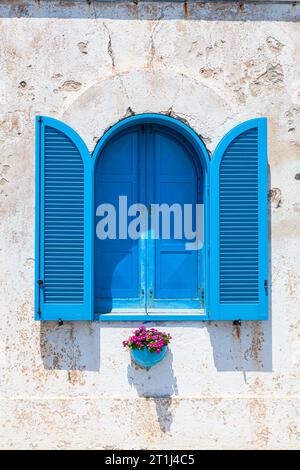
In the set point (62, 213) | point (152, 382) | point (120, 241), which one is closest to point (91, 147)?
point (62, 213)

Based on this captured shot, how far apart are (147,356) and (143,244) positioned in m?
0.91

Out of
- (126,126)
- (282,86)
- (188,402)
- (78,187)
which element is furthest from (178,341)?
(282,86)

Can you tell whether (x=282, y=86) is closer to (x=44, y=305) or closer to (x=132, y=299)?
(x=132, y=299)

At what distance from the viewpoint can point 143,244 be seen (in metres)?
5.25

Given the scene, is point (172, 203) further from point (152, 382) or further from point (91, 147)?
point (152, 382)

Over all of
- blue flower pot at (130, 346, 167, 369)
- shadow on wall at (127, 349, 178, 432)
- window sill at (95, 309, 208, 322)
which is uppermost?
window sill at (95, 309, 208, 322)

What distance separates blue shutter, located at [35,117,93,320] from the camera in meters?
4.95

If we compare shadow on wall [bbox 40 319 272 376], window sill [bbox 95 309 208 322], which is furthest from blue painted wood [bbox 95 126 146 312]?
shadow on wall [bbox 40 319 272 376]

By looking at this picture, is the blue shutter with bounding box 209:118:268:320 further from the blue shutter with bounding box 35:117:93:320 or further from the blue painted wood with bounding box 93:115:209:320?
the blue shutter with bounding box 35:117:93:320

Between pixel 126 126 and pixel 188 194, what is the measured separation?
0.74 m

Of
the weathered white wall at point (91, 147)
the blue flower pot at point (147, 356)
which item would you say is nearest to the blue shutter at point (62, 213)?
the weathered white wall at point (91, 147)

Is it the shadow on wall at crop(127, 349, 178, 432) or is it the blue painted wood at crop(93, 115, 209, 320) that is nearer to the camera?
the shadow on wall at crop(127, 349, 178, 432)

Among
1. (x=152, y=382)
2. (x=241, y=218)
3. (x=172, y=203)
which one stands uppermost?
(x=172, y=203)

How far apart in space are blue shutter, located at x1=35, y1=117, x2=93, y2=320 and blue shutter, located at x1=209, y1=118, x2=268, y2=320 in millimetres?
996
